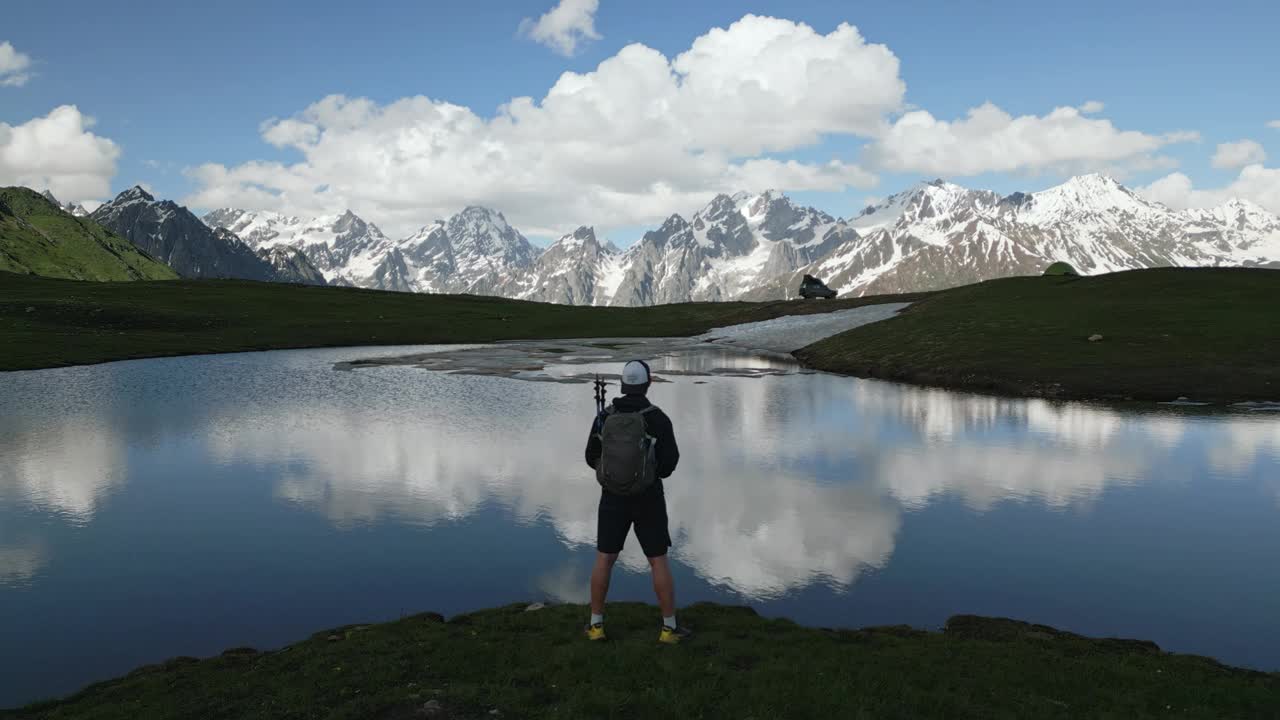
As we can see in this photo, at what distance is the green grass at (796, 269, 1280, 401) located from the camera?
48.2m

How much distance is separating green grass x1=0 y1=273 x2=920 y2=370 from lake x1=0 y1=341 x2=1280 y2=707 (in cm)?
4447

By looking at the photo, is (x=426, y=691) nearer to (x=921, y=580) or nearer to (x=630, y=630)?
(x=630, y=630)

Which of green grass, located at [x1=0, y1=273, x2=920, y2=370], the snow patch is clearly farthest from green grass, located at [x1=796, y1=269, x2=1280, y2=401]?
green grass, located at [x1=0, y1=273, x2=920, y2=370]

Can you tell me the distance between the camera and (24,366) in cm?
6488

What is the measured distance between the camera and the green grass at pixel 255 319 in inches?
3199

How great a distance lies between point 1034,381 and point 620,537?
45264mm

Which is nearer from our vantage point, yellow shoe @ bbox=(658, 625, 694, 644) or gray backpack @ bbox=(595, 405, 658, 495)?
yellow shoe @ bbox=(658, 625, 694, 644)

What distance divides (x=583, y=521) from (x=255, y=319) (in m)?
107

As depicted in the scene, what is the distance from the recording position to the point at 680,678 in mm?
11820

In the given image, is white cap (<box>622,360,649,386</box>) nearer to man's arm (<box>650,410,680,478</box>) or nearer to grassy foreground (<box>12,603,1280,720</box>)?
man's arm (<box>650,410,680,478</box>)

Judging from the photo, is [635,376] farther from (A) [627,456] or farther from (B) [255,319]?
(B) [255,319]

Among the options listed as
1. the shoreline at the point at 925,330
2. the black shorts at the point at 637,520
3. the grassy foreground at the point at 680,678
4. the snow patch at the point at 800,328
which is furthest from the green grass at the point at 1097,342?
the black shorts at the point at 637,520

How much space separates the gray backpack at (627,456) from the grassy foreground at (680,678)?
278 centimetres

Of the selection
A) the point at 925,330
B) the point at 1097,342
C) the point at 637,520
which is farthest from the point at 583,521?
the point at 925,330
